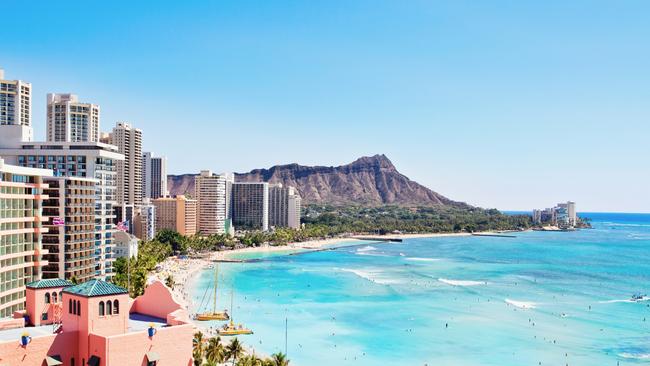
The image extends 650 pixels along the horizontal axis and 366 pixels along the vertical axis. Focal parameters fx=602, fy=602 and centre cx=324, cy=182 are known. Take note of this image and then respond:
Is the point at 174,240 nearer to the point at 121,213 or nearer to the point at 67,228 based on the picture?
the point at 121,213

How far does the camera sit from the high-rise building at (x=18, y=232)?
4075cm

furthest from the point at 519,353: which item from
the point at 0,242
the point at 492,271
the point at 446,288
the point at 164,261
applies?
the point at 164,261

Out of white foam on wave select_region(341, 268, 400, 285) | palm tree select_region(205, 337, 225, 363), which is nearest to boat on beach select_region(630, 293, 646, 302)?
white foam on wave select_region(341, 268, 400, 285)

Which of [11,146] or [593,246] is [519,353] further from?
[593,246]

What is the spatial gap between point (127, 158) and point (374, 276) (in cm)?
7185

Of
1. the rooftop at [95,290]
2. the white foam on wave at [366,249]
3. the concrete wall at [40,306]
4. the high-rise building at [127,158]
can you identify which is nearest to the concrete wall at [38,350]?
the rooftop at [95,290]

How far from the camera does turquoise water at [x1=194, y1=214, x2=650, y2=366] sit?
5681 centimetres

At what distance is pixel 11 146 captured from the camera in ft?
203

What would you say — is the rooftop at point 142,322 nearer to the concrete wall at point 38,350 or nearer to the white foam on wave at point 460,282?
the concrete wall at point 38,350

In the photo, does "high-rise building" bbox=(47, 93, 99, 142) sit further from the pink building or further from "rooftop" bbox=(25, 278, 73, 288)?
the pink building

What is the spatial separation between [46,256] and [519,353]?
4360 cm

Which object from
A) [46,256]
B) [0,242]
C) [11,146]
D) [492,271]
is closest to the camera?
[0,242]

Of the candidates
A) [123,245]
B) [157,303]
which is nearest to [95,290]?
[157,303]

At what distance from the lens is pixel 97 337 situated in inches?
851
